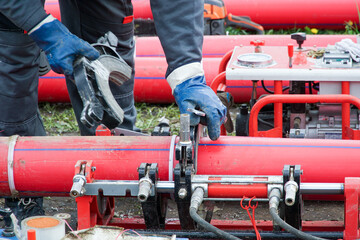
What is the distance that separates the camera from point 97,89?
2.42m

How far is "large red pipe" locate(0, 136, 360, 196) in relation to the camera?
7.88 ft

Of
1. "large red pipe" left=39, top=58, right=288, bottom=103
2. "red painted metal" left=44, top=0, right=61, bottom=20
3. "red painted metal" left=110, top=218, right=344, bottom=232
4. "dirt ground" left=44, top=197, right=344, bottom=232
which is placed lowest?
"dirt ground" left=44, top=197, right=344, bottom=232

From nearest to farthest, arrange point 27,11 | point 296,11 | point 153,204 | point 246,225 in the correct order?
point 153,204 → point 27,11 → point 246,225 → point 296,11

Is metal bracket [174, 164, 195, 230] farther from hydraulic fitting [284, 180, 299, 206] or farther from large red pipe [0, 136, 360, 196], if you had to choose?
hydraulic fitting [284, 180, 299, 206]

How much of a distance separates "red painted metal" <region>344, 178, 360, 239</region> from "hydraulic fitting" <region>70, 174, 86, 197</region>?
3.17ft

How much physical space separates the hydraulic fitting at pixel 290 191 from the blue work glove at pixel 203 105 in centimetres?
43

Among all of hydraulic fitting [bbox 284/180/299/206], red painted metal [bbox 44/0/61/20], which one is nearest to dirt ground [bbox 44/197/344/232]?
hydraulic fitting [bbox 284/180/299/206]

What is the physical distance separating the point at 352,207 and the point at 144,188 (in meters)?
0.76

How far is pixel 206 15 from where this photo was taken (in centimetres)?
527

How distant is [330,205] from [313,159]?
92 centimetres

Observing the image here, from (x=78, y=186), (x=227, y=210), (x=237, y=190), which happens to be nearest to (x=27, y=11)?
(x=78, y=186)

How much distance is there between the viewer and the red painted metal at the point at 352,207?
213 cm

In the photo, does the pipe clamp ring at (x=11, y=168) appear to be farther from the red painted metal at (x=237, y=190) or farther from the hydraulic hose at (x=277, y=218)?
the hydraulic hose at (x=277, y=218)

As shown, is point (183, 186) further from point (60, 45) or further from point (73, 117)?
point (73, 117)
